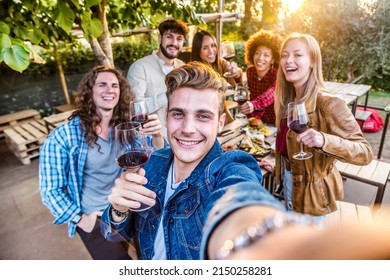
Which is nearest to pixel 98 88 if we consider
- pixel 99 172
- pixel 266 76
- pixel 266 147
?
pixel 99 172

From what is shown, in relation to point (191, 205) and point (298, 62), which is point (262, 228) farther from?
point (298, 62)

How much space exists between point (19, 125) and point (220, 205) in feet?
17.6

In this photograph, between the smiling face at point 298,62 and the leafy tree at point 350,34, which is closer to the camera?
the smiling face at point 298,62

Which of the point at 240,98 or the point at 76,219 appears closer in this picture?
the point at 76,219

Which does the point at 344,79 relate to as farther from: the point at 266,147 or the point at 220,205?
the point at 220,205

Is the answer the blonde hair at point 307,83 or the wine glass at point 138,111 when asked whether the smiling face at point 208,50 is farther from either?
the wine glass at point 138,111

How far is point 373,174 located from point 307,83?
1.23 metres

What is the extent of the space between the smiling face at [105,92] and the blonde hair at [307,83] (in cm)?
124

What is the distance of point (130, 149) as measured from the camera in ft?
3.18

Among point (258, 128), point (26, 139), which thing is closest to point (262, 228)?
point (258, 128)

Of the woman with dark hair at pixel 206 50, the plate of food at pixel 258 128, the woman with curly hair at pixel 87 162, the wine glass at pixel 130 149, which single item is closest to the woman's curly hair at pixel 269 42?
the woman with dark hair at pixel 206 50

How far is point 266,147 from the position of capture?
2.07 m

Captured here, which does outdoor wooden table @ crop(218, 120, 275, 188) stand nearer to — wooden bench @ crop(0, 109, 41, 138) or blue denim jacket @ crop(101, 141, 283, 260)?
blue denim jacket @ crop(101, 141, 283, 260)

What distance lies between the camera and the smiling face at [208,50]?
2979mm
